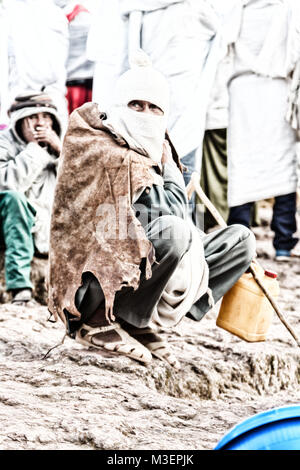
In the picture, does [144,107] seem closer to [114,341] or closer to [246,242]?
[246,242]

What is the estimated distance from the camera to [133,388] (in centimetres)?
349

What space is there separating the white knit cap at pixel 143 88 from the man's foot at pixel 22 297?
1628 mm

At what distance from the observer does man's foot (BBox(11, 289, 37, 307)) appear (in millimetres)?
4906

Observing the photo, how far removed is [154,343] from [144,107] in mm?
1174

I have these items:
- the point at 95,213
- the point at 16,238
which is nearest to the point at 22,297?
the point at 16,238

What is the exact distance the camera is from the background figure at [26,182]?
492cm

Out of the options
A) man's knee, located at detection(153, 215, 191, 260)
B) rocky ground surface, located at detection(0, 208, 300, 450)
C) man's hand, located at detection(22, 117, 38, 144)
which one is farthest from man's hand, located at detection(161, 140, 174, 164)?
man's hand, located at detection(22, 117, 38, 144)

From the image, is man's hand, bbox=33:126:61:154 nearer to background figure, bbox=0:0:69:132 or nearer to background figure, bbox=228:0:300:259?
background figure, bbox=0:0:69:132

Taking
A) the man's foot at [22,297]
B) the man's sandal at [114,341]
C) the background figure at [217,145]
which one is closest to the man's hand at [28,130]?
the man's foot at [22,297]

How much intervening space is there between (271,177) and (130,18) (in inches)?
62.9

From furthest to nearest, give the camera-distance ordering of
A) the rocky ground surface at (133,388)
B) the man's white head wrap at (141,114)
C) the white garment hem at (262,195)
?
the white garment hem at (262,195), the man's white head wrap at (141,114), the rocky ground surface at (133,388)

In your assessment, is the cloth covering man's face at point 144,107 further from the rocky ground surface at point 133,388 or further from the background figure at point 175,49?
the background figure at point 175,49

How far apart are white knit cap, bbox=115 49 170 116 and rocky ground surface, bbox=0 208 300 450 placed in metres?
1.26
